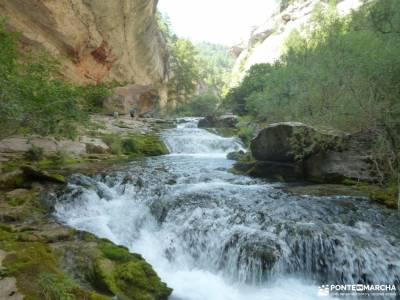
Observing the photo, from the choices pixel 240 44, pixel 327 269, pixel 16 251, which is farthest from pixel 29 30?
pixel 240 44

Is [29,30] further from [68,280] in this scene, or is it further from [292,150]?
A: [68,280]

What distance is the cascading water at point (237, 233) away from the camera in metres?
6.48

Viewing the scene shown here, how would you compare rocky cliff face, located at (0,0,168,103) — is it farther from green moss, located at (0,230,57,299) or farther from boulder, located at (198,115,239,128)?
green moss, located at (0,230,57,299)

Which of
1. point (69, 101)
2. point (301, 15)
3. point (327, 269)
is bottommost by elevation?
point (327, 269)

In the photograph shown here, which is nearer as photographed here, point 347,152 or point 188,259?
point 188,259

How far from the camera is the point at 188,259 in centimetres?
739

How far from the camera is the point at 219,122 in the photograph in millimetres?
27938

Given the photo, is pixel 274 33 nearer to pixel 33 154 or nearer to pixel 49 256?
pixel 33 154

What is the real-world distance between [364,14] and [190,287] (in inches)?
743

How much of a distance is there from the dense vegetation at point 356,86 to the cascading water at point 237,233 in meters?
2.48

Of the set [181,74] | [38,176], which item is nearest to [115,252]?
[38,176]

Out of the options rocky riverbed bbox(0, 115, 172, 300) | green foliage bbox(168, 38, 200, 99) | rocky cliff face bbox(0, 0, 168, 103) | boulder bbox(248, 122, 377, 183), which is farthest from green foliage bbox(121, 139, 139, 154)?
green foliage bbox(168, 38, 200, 99)

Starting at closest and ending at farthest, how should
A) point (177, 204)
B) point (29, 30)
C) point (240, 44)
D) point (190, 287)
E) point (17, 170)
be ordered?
1. point (190, 287)
2. point (177, 204)
3. point (17, 170)
4. point (29, 30)
5. point (240, 44)

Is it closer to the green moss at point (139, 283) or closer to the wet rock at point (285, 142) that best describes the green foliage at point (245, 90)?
the wet rock at point (285, 142)
